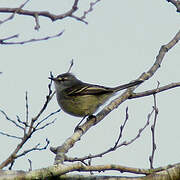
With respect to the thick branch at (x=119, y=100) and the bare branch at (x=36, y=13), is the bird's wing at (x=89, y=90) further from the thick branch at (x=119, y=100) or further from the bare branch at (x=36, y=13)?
the bare branch at (x=36, y=13)

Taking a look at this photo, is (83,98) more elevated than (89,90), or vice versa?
(89,90)

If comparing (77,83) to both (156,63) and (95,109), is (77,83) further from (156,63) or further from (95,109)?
(156,63)

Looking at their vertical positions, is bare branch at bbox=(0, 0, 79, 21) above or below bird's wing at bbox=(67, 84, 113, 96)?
below

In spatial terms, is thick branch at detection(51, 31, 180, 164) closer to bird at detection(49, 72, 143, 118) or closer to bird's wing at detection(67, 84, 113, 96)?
bird at detection(49, 72, 143, 118)

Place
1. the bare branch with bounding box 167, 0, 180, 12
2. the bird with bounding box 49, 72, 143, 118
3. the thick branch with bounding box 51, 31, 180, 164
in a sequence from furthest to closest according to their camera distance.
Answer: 1. the bird with bounding box 49, 72, 143, 118
2. the bare branch with bounding box 167, 0, 180, 12
3. the thick branch with bounding box 51, 31, 180, 164

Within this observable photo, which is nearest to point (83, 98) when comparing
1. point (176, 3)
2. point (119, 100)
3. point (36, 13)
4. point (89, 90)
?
point (89, 90)

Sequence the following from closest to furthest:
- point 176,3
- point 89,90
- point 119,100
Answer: point 119,100 < point 176,3 < point 89,90

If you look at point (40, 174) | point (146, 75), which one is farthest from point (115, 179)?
point (146, 75)

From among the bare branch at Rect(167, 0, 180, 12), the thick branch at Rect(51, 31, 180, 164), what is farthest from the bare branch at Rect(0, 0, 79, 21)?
the bare branch at Rect(167, 0, 180, 12)

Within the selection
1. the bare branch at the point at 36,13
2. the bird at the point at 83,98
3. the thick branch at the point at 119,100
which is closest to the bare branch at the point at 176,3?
the thick branch at the point at 119,100

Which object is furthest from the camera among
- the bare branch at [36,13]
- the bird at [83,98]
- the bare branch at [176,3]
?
the bird at [83,98]

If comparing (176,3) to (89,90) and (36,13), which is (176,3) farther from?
(36,13)

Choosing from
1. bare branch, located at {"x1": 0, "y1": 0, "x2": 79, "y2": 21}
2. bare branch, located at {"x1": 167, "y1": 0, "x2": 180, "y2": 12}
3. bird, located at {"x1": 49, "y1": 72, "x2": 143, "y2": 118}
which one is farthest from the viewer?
bird, located at {"x1": 49, "y1": 72, "x2": 143, "y2": 118}

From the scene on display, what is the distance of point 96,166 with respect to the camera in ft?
14.2
